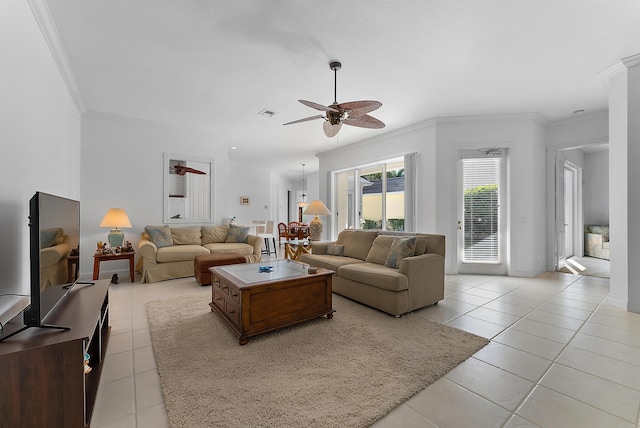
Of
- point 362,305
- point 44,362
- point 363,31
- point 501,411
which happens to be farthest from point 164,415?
point 363,31

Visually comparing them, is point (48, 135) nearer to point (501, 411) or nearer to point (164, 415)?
point (164, 415)

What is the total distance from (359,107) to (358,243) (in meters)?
1.99

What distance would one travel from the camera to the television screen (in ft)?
4.75

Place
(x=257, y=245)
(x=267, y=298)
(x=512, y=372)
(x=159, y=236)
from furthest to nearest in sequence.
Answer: (x=257, y=245) → (x=159, y=236) → (x=267, y=298) → (x=512, y=372)

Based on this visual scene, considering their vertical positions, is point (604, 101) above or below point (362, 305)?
above

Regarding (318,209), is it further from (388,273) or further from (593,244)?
(593,244)

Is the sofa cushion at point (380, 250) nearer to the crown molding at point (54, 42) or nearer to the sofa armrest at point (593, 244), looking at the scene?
the crown molding at point (54, 42)

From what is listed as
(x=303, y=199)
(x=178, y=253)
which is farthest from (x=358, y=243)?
(x=303, y=199)

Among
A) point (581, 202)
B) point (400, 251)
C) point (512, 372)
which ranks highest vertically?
point (581, 202)

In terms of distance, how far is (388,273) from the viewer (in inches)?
119

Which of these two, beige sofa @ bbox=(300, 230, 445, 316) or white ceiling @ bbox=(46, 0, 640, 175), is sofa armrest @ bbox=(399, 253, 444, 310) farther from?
white ceiling @ bbox=(46, 0, 640, 175)

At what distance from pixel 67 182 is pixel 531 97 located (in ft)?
21.2

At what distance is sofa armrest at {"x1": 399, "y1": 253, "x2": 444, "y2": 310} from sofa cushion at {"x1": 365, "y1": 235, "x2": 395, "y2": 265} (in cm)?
52

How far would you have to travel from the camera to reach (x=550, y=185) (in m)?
5.06
